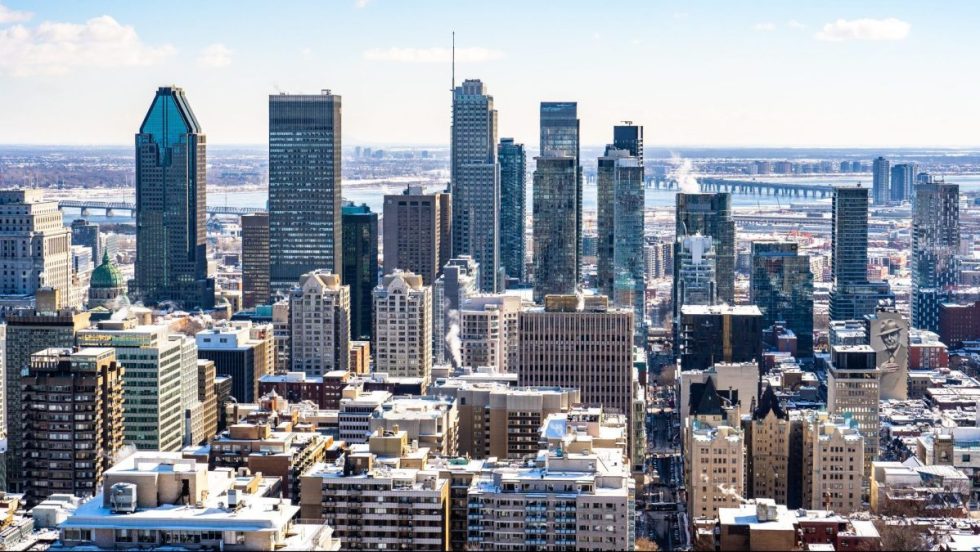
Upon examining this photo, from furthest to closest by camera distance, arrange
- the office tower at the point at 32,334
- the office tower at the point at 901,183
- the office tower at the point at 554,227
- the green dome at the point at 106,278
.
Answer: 1. the office tower at the point at 901,183
2. the office tower at the point at 554,227
3. the green dome at the point at 106,278
4. the office tower at the point at 32,334

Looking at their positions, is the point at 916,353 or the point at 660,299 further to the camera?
the point at 660,299

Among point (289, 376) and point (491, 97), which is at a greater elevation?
point (491, 97)

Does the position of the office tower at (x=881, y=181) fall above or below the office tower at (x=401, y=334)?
above

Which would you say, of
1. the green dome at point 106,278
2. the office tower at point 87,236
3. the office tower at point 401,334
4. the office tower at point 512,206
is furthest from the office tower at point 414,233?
the office tower at point 87,236

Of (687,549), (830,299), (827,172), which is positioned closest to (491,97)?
(830,299)

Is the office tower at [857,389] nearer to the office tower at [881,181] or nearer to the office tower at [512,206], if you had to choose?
the office tower at [512,206]

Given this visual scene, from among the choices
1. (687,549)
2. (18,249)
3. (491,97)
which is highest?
(491,97)

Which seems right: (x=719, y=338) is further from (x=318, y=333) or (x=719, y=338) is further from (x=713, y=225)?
(x=713, y=225)

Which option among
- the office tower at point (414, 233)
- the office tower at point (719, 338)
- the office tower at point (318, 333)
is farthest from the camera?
the office tower at point (414, 233)

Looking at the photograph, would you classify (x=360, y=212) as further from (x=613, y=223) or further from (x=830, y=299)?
(x=830, y=299)
